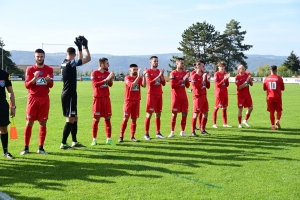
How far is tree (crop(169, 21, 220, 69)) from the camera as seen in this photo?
290 feet

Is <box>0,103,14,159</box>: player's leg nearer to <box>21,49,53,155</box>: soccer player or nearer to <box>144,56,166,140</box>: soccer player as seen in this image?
<box>21,49,53,155</box>: soccer player

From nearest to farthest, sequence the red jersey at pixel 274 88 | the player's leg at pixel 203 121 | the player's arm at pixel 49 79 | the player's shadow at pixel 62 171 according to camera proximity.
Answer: the player's shadow at pixel 62 171 < the player's arm at pixel 49 79 < the player's leg at pixel 203 121 < the red jersey at pixel 274 88

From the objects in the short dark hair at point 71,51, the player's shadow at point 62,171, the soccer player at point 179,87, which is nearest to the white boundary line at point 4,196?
the player's shadow at point 62,171

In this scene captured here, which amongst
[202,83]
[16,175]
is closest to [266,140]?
[202,83]

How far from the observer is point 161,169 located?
702cm

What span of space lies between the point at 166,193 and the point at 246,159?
2.96 m

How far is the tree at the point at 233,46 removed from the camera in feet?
310

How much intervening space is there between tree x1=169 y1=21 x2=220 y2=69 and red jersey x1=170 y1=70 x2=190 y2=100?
254 feet

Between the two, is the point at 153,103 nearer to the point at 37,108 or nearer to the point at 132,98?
the point at 132,98

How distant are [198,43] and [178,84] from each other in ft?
263

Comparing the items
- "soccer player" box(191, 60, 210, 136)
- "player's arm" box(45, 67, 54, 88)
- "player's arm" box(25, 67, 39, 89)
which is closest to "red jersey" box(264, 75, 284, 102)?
"soccer player" box(191, 60, 210, 136)

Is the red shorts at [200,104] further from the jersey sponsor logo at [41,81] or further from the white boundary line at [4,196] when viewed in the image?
the white boundary line at [4,196]

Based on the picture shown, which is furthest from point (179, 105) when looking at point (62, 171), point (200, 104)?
point (62, 171)

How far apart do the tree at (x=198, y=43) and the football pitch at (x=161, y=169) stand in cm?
7843
